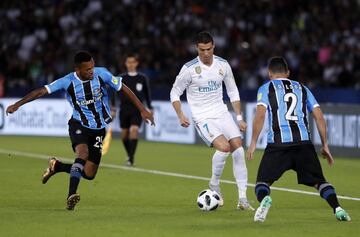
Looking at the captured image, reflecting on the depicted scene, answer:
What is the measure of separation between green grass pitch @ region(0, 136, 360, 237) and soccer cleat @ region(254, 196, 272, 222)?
9 centimetres

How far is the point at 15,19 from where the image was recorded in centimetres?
3547

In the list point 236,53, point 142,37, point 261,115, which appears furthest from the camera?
point 142,37

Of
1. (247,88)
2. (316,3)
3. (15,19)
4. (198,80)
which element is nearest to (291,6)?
(316,3)

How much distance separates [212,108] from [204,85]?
31 centimetres

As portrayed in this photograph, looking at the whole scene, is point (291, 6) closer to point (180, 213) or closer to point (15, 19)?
point (15, 19)

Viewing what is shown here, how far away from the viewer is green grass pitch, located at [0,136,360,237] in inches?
427

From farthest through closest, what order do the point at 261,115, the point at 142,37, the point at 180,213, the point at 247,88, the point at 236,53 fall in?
the point at 142,37, the point at 236,53, the point at 247,88, the point at 180,213, the point at 261,115

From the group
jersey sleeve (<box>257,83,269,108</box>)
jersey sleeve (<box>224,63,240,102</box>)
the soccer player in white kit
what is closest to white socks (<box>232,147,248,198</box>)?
the soccer player in white kit

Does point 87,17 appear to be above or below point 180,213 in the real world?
above

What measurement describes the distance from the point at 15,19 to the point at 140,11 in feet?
14.2

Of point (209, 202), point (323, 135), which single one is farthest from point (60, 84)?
point (323, 135)

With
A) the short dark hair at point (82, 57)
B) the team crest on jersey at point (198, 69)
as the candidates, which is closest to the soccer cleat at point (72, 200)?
the short dark hair at point (82, 57)

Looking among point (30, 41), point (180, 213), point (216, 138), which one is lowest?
point (180, 213)

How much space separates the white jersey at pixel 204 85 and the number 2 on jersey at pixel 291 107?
1.80 m
